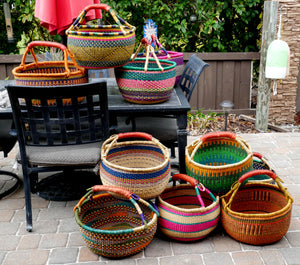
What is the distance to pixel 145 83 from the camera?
2621mm

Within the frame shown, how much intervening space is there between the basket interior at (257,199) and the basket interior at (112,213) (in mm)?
689

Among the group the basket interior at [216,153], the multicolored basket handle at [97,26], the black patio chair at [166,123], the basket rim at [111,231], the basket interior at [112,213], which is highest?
the multicolored basket handle at [97,26]

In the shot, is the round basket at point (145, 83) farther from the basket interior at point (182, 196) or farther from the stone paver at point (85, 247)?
the stone paver at point (85, 247)

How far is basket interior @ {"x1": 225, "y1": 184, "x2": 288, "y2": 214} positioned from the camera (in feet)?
Answer: 8.74

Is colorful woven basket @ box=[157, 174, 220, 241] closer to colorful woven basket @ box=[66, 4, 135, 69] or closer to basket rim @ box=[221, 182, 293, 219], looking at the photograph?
basket rim @ box=[221, 182, 293, 219]

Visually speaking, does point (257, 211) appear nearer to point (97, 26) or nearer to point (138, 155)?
point (138, 155)

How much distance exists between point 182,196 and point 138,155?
46cm

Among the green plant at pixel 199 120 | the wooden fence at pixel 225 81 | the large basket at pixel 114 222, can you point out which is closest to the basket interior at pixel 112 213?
the large basket at pixel 114 222

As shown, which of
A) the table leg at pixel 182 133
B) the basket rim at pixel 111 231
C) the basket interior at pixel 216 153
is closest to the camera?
the basket rim at pixel 111 231

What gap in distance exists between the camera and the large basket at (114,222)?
2182mm

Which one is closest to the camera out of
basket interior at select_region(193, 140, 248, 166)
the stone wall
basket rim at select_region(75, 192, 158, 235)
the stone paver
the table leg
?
basket rim at select_region(75, 192, 158, 235)

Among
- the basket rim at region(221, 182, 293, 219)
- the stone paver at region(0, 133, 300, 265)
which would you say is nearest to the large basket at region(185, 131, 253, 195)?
the basket rim at region(221, 182, 293, 219)

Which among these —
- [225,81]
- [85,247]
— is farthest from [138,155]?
[225,81]

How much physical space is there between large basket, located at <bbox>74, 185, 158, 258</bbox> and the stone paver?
11cm
